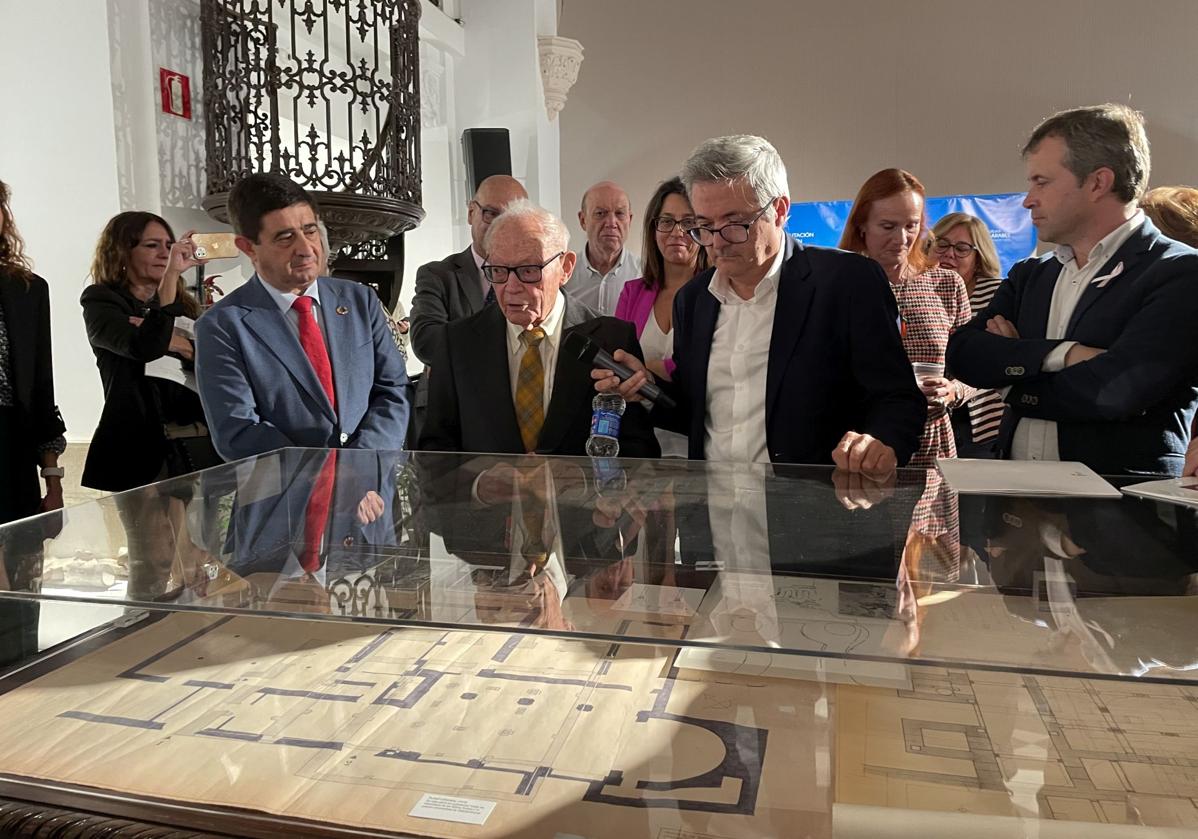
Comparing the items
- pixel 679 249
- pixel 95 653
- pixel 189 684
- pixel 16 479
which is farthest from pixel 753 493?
pixel 16 479

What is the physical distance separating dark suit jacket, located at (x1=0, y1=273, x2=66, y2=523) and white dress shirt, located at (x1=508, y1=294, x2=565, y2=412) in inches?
63.9

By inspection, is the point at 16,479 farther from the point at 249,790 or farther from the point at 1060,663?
the point at 1060,663

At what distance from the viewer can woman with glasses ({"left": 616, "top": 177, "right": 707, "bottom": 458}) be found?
362cm

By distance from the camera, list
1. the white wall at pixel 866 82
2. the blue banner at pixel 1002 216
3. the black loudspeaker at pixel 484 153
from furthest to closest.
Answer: the blue banner at pixel 1002 216 → the white wall at pixel 866 82 → the black loudspeaker at pixel 484 153

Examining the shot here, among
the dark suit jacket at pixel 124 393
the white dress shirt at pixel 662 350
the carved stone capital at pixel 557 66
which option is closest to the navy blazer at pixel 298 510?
the white dress shirt at pixel 662 350

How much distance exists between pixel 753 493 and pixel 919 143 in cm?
828

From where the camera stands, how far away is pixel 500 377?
257cm

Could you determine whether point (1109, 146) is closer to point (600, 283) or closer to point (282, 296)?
point (282, 296)

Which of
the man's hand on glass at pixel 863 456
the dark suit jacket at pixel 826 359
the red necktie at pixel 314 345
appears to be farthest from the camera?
the red necktie at pixel 314 345

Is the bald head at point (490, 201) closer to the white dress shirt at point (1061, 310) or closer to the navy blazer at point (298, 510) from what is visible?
the navy blazer at point (298, 510)

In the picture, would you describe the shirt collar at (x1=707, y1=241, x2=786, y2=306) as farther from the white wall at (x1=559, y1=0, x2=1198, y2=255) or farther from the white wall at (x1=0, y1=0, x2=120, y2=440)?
the white wall at (x1=559, y1=0, x2=1198, y2=255)

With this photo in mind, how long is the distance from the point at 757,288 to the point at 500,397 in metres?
0.69

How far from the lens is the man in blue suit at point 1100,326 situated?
232 centimetres

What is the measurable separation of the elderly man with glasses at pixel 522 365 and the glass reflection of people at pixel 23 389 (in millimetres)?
1428
